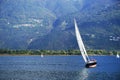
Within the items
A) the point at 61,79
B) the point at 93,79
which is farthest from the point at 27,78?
the point at 93,79

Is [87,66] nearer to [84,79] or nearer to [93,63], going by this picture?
[93,63]

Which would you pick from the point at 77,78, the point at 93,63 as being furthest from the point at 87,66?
the point at 77,78

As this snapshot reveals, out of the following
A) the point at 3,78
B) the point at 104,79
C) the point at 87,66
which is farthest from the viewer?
the point at 87,66

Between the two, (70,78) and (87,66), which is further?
(87,66)

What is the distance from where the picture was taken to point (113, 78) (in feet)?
363

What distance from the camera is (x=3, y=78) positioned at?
377 ft

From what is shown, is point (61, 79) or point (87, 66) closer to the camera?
point (61, 79)

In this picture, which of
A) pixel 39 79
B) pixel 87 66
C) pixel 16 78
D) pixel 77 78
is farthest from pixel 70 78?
pixel 87 66

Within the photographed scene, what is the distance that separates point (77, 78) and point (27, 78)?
15.2 metres

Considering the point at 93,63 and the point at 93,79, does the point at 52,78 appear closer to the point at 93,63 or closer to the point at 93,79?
the point at 93,79

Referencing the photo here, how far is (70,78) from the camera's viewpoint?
11288 cm

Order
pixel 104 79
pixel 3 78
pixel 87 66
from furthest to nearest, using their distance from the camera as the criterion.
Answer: pixel 87 66
pixel 3 78
pixel 104 79

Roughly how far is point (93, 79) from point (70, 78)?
24.7 ft

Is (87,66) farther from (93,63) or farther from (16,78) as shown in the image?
(16,78)
